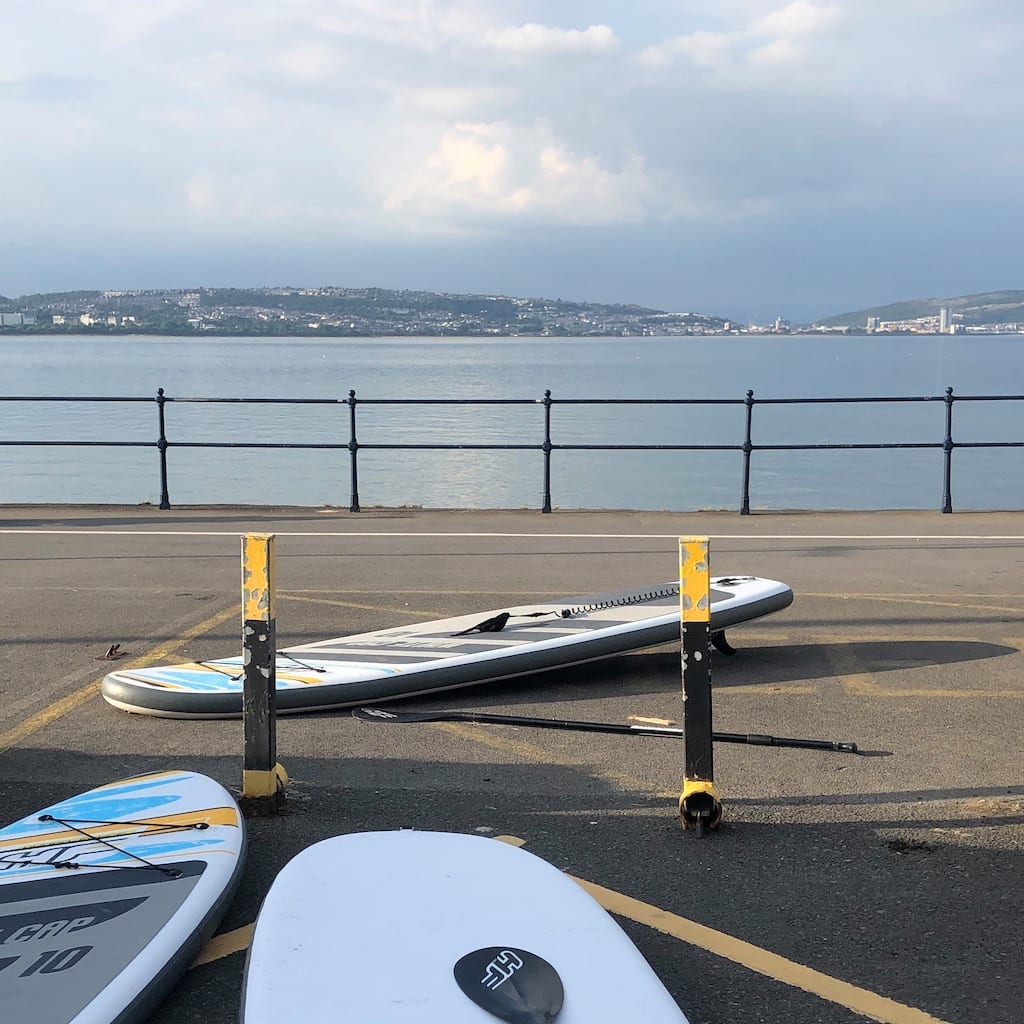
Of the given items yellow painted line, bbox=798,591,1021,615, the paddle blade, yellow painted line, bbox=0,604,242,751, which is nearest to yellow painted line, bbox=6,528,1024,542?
yellow painted line, bbox=798,591,1021,615

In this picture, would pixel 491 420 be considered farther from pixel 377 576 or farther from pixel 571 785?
pixel 571 785

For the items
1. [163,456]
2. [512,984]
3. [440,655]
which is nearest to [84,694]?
[440,655]

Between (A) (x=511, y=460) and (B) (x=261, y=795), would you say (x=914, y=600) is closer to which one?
(B) (x=261, y=795)

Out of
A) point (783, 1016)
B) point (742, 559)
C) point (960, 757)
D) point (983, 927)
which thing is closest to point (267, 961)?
point (783, 1016)

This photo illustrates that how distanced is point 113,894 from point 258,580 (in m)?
1.42

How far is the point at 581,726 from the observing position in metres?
5.86

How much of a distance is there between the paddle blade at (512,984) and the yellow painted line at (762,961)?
80 cm

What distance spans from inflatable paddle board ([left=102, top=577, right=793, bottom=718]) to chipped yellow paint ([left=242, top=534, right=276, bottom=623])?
1313 mm

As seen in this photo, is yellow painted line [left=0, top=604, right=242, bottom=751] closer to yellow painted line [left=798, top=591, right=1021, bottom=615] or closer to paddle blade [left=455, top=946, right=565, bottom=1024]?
paddle blade [left=455, top=946, right=565, bottom=1024]

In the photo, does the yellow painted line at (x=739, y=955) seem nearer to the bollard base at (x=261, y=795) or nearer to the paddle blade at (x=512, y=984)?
the paddle blade at (x=512, y=984)

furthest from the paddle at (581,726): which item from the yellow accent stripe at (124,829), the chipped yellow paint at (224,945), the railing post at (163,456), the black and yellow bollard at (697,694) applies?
the railing post at (163,456)

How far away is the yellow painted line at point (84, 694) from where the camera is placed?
580 cm

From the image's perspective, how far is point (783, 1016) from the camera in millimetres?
3289

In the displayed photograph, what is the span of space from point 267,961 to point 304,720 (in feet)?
10.1
